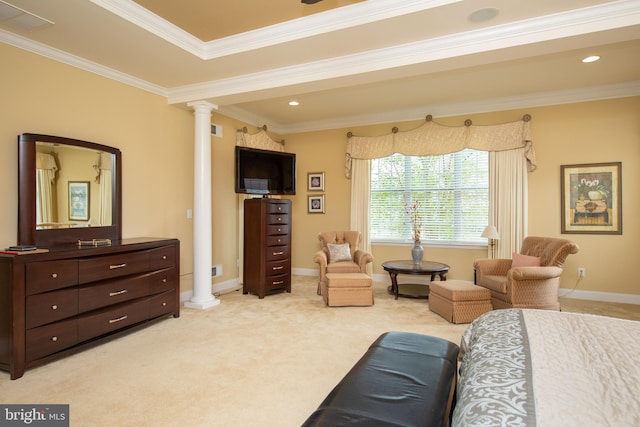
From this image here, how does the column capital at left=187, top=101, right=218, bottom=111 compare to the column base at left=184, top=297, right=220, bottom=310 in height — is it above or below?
above

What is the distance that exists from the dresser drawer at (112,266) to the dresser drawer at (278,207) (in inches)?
70.4

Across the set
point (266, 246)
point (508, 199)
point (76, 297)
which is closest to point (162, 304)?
point (76, 297)

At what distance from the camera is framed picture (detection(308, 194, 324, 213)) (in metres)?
→ 6.39

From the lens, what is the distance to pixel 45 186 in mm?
3182

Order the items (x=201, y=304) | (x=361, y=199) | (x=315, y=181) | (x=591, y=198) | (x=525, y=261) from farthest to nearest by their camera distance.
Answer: (x=315, y=181), (x=361, y=199), (x=591, y=198), (x=201, y=304), (x=525, y=261)

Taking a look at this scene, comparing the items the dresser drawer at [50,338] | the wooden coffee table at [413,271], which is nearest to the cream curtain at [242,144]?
the wooden coffee table at [413,271]

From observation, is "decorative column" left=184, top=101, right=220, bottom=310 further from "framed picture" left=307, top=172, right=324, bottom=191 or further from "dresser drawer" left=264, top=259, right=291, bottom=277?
"framed picture" left=307, top=172, right=324, bottom=191

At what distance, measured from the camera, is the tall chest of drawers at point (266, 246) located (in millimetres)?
4887

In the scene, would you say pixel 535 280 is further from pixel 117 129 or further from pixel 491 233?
pixel 117 129

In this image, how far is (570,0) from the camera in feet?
8.30

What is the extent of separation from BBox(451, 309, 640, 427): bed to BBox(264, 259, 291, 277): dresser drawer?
3511 mm

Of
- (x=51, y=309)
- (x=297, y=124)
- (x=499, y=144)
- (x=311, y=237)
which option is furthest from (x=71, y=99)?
(x=499, y=144)

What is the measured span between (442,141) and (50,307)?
202 inches

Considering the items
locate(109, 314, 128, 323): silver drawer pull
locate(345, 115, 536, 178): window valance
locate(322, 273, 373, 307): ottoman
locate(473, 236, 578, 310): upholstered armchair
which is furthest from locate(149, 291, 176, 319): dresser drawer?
locate(473, 236, 578, 310): upholstered armchair
